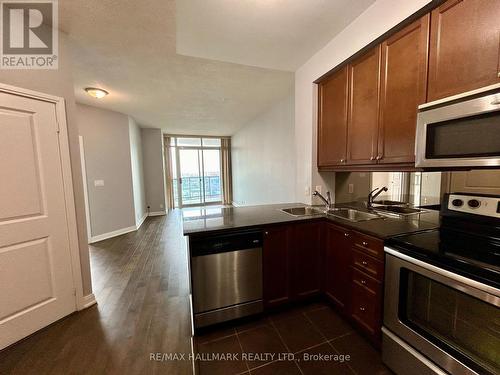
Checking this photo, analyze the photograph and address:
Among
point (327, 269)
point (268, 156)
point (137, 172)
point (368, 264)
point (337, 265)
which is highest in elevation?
point (268, 156)

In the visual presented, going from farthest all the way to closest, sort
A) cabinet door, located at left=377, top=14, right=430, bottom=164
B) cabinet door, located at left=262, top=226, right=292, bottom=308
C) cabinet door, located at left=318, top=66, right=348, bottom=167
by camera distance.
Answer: cabinet door, located at left=318, top=66, right=348, bottom=167
cabinet door, located at left=262, top=226, right=292, bottom=308
cabinet door, located at left=377, top=14, right=430, bottom=164

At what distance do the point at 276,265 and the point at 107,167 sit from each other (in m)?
4.25

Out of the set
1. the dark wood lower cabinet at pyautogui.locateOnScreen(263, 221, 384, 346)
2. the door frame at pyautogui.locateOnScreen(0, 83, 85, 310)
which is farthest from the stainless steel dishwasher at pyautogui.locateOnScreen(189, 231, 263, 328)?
the door frame at pyautogui.locateOnScreen(0, 83, 85, 310)

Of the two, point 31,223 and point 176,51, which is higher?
point 176,51

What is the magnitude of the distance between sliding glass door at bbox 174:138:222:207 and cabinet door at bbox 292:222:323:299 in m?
6.53

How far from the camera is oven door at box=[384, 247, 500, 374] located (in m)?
0.98

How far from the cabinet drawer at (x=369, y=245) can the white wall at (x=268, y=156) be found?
74.4 inches

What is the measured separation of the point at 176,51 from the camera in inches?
87.9

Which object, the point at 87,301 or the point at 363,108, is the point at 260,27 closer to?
the point at 363,108

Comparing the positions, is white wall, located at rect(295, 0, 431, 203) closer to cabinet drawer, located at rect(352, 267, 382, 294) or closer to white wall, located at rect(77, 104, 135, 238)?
cabinet drawer, located at rect(352, 267, 382, 294)

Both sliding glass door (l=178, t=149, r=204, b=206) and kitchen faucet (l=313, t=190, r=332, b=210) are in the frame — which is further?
sliding glass door (l=178, t=149, r=204, b=206)

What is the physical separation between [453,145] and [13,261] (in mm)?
3301

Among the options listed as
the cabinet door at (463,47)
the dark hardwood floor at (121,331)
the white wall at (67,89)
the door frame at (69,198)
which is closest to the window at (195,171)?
the dark hardwood floor at (121,331)

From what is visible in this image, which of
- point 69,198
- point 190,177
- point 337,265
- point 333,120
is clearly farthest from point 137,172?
point 337,265
